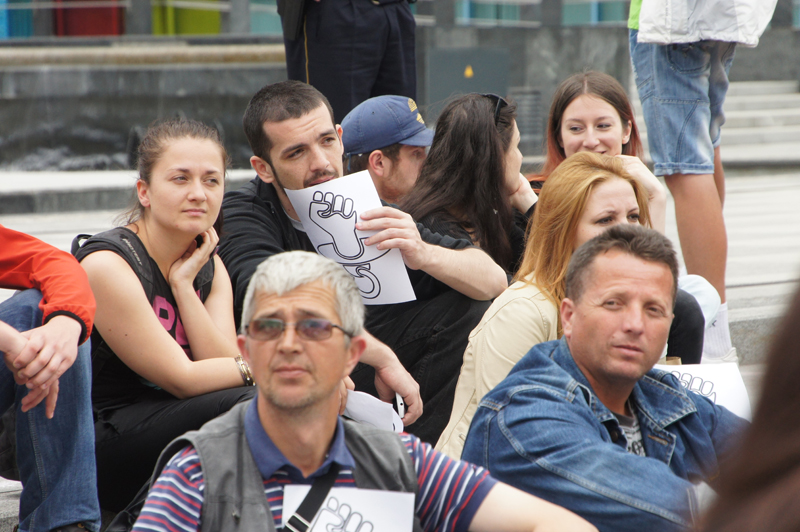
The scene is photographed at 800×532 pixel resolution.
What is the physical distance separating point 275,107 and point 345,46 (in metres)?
1.22

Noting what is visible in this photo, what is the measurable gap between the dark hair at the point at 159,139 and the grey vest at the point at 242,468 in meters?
1.20

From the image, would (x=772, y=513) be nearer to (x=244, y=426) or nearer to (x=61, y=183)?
(x=244, y=426)

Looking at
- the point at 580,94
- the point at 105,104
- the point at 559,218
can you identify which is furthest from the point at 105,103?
the point at 559,218

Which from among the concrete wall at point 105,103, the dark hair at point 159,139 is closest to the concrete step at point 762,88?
the concrete wall at point 105,103

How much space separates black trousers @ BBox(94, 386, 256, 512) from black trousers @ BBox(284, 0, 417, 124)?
2186 millimetres

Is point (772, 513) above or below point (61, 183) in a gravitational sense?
above

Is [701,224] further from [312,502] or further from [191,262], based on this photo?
[312,502]

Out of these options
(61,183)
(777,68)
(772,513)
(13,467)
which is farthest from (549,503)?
(777,68)

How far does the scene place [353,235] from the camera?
3.11 meters

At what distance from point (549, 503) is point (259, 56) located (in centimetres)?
814

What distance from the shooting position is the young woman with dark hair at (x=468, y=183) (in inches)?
137

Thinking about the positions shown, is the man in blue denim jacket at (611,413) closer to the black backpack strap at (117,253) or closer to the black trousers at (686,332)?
the black trousers at (686,332)

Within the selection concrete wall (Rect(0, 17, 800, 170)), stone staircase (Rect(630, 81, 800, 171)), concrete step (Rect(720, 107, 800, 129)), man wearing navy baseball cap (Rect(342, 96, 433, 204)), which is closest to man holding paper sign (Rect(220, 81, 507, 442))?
man wearing navy baseball cap (Rect(342, 96, 433, 204))

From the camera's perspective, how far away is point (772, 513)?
860mm
